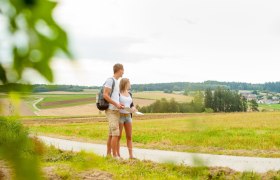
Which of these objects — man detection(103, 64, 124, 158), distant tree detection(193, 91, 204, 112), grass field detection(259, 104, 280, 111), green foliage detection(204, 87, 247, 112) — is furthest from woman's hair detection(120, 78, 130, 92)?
grass field detection(259, 104, 280, 111)

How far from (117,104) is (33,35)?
824 cm

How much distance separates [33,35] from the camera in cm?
73

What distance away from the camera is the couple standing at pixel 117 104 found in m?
8.96

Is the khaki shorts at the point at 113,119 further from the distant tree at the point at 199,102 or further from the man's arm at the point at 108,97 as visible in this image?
the distant tree at the point at 199,102

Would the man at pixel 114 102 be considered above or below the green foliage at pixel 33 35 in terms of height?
below

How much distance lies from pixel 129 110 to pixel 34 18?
8.55 m

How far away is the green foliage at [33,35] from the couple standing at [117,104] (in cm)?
813

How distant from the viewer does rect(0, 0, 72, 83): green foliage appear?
2.39 feet

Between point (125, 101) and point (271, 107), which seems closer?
point (125, 101)

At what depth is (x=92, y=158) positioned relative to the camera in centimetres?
97

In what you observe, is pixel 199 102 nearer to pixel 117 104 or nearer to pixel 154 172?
pixel 154 172

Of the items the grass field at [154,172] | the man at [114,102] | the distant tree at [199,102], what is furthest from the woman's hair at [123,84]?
the distant tree at [199,102]

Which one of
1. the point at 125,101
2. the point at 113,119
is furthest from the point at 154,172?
the point at 125,101

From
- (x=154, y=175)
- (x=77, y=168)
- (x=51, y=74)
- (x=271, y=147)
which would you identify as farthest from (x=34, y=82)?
(x=271, y=147)
